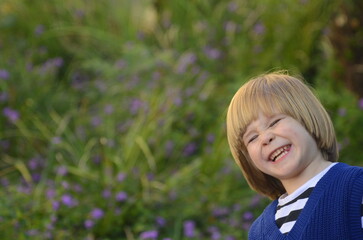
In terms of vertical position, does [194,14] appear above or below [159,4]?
below

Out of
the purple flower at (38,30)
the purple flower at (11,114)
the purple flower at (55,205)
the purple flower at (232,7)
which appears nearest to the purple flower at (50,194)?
the purple flower at (55,205)

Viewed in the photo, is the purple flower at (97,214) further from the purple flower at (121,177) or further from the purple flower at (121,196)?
the purple flower at (121,177)

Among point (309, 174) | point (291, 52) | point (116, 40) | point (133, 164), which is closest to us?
point (309, 174)

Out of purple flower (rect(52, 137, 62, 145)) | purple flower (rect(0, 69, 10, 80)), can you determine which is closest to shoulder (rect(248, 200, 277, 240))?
purple flower (rect(52, 137, 62, 145))

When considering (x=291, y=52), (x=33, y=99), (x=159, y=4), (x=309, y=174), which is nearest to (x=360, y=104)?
(x=291, y=52)

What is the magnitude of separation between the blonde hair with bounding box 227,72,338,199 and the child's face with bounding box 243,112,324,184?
0.9 inches

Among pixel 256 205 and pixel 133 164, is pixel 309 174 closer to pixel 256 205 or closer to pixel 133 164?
pixel 256 205

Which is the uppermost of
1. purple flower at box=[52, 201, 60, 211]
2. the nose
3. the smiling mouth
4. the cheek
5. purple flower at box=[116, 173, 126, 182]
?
purple flower at box=[116, 173, 126, 182]

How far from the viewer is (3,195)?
3133 mm

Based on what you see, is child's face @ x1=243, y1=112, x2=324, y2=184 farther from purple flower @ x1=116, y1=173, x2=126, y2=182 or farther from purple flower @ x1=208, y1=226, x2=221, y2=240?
purple flower @ x1=116, y1=173, x2=126, y2=182

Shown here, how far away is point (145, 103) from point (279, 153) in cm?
231

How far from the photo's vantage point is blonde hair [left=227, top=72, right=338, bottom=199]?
6.12ft

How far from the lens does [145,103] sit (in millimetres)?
4078

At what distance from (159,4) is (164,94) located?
2511 millimetres
